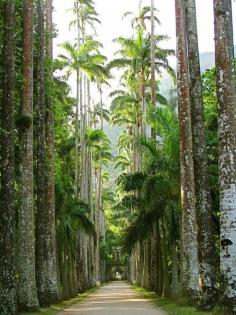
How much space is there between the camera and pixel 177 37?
790 inches

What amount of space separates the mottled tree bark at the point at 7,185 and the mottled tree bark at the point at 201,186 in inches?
206

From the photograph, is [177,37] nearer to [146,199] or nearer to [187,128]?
[187,128]

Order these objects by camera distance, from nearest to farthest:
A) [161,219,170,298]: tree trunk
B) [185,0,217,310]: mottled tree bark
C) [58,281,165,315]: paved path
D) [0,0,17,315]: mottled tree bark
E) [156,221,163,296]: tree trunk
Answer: [185,0,217,310]: mottled tree bark
[0,0,17,315]: mottled tree bark
[58,281,165,315]: paved path
[161,219,170,298]: tree trunk
[156,221,163,296]: tree trunk

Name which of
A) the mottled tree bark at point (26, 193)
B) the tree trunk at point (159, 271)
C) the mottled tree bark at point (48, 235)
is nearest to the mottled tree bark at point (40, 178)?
the mottled tree bark at point (48, 235)

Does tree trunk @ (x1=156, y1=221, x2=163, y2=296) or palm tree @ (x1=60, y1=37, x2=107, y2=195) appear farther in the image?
palm tree @ (x1=60, y1=37, x2=107, y2=195)

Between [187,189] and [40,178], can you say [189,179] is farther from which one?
[40,178]

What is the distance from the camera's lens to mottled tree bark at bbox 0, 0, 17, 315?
1520 centimetres

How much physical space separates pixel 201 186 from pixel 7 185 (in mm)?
5514

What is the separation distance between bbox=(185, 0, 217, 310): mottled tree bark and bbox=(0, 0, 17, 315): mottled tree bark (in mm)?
5233

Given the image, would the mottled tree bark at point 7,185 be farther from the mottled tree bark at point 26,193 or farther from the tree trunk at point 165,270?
the tree trunk at point 165,270

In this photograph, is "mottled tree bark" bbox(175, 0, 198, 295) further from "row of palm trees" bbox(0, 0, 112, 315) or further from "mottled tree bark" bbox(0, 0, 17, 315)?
"mottled tree bark" bbox(0, 0, 17, 315)

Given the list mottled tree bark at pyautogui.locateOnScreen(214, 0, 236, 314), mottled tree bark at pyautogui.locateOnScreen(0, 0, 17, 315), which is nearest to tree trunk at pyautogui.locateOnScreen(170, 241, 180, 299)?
mottled tree bark at pyautogui.locateOnScreen(0, 0, 17, 315)

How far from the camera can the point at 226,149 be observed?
1190 cm

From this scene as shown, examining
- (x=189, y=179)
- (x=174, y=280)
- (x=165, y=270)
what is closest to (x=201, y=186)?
(x=189, y=179)
